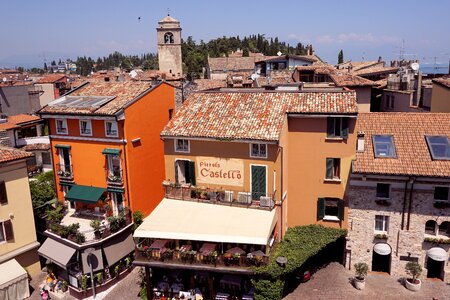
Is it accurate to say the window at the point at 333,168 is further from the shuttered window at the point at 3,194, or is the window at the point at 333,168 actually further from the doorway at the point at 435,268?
the shuttered window at the point at 3,194

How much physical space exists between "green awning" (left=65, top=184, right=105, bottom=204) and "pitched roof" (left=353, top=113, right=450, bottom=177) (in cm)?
1865

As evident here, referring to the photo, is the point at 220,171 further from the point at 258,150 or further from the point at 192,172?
the point at 258,150

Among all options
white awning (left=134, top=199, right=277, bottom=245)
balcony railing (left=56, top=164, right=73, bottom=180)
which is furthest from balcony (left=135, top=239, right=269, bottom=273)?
balcony railing (left=56, top=164, right=73, bottom=180)

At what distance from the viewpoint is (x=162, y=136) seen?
27281 mm

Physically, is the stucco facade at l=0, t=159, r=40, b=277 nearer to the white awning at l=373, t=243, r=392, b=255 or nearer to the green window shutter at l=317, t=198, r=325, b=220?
the green window shutter at l=317, t=198, r=325, b=220

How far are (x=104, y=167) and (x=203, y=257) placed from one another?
36.1 feet

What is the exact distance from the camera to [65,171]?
3162 cm

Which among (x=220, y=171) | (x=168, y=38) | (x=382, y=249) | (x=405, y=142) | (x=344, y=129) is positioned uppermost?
(x=168, y=38)

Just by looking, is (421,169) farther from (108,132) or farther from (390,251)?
(108,132)

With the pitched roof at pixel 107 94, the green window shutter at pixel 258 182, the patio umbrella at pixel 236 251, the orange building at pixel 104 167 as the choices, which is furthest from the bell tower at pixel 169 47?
the patio umbrella at pixel 236 251

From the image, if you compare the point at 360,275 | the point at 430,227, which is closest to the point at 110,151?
the point at 360,275

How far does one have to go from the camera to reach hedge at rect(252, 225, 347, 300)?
2355 cm

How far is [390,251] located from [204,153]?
13918 millimetres

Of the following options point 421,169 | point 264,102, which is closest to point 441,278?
point 421,169
